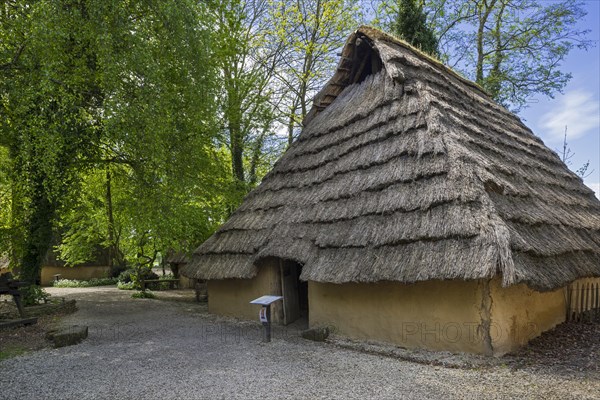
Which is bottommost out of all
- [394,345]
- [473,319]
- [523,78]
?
[394,345]

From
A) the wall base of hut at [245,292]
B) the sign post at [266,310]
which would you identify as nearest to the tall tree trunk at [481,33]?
the wall base of hut at [245,292]

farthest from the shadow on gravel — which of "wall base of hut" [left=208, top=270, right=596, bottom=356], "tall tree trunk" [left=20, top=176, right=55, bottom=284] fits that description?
"tall tree trunk" [left=20, top=176, right=55, bottom=284]

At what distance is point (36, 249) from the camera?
1219 centimetres

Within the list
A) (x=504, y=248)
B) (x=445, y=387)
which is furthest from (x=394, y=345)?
(x=504, y=248)

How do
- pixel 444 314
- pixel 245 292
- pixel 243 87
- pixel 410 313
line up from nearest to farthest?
pixel 444 314, pixel 410 313, pixel 245 292, pixel 243 87

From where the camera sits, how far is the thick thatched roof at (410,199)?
6.90m

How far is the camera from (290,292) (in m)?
10.8

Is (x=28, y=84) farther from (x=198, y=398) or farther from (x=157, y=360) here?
(x=198, y=398)

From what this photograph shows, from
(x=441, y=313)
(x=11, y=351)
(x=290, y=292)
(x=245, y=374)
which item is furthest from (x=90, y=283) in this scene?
(x=441, y=313)

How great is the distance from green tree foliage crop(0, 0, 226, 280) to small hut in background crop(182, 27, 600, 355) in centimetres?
258

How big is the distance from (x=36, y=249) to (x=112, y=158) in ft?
11.4

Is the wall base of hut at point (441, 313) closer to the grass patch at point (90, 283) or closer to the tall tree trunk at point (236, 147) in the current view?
the tall tree trunk at point (236, 147)

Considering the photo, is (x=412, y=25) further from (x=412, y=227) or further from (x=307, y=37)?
(x=412, y=227)

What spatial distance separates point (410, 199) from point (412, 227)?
0.63 m
